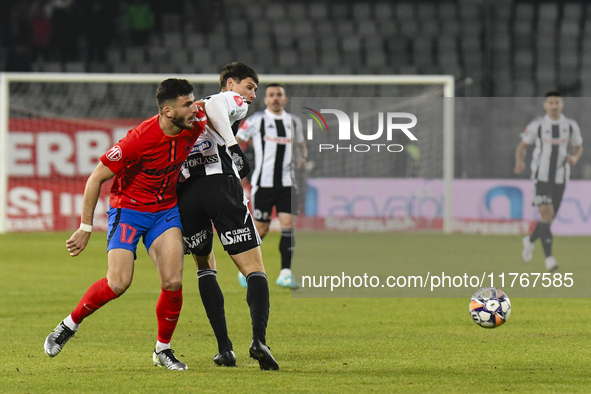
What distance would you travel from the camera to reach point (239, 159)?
4.79m

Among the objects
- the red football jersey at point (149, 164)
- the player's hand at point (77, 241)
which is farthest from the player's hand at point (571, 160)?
the player's hand at point (77, 241)

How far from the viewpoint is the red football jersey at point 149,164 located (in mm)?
4680

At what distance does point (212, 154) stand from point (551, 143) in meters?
6.45

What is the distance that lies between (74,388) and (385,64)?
17561 mm

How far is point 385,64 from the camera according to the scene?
69.1ft

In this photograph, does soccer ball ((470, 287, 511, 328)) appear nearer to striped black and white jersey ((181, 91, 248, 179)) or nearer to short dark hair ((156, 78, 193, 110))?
striped black and white jersey ((181, 91, 248, 179))

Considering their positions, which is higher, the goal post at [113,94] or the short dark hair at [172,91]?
the goal post at [113,94]

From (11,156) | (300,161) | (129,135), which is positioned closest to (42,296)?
(300,161)

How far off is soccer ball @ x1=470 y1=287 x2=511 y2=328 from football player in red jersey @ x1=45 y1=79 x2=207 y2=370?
86.7 inches

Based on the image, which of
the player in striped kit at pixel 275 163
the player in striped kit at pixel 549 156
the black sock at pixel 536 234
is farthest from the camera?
the black sock at pixel 536 234

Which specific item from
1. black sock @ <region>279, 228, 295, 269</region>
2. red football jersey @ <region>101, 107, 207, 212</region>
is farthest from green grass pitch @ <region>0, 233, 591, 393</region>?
red football jersey @ <region>101, 107, 207, 212</region>

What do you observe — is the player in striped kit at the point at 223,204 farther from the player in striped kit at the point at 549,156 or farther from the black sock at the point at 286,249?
the player in striped kit at the point at 549,156

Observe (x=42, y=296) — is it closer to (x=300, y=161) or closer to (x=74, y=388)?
(x=300, y=161)

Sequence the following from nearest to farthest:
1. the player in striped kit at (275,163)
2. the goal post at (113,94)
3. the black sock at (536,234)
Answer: the player in striped kit at (275,163), the black sock at (536,234), the goal post at (113,94)
